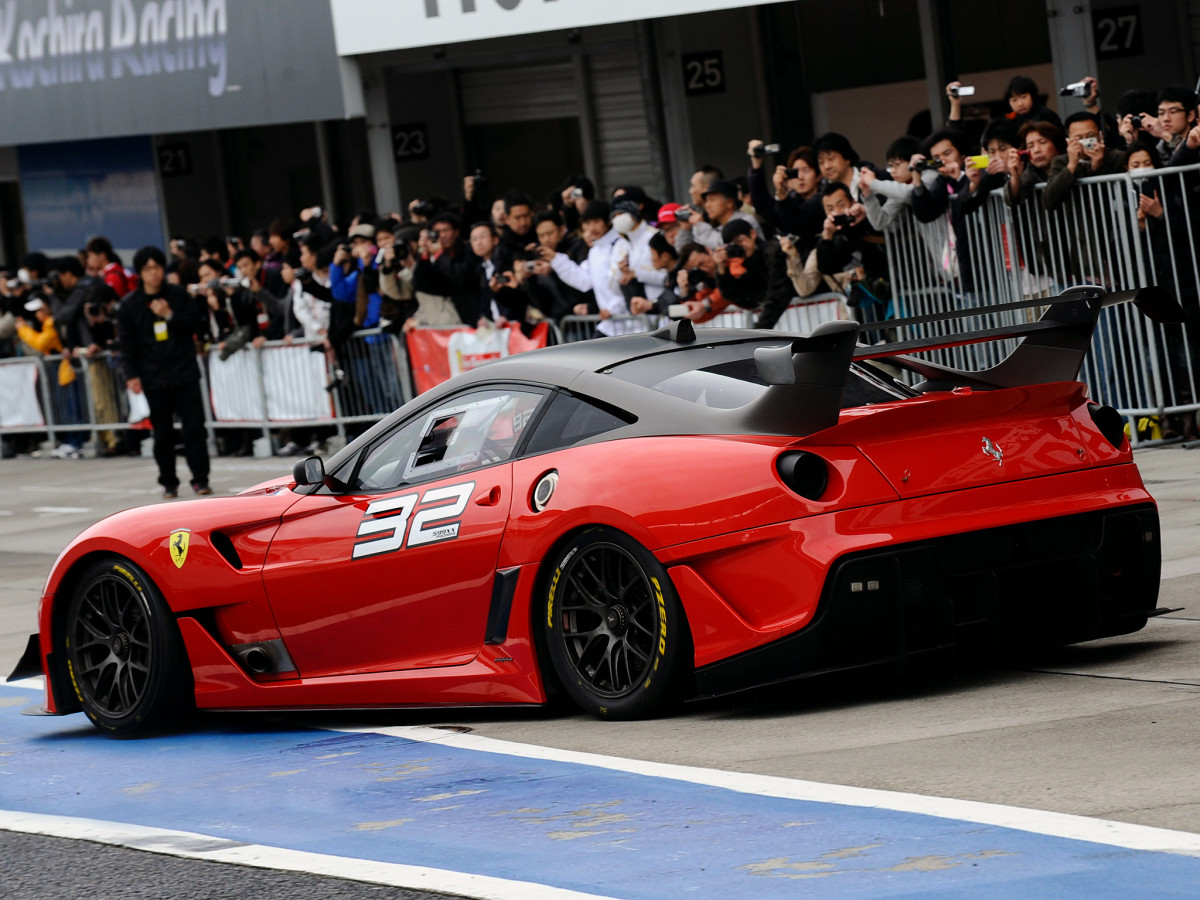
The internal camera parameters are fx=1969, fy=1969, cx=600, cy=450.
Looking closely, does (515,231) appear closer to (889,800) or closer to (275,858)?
(275,858)

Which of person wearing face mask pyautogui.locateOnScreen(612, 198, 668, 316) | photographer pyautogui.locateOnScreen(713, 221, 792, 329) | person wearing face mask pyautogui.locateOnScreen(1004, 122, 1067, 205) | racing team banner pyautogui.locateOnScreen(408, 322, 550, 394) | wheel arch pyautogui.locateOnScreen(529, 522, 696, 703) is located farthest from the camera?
racing team banner pyautogui.locateOnScreen(408, 322, 550, 394)

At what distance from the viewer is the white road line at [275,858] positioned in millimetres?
4840

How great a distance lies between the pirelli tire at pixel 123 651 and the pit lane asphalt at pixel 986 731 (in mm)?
556

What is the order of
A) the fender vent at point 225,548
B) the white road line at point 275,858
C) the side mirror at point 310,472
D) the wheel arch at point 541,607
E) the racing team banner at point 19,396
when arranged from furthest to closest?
the racing team banner at point 19,396 → the fender vent at point 225,548 → the side mirror at point 310,472 → the wheel arch at point 541,607 → the white road line at point 275,858

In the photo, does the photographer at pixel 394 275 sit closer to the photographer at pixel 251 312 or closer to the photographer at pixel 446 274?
the photographer at pixel 446 274

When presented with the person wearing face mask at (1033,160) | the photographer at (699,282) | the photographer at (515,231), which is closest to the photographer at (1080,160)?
the person wearing face mask at (1033,160)

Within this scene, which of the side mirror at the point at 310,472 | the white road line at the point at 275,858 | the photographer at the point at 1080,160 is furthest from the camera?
the photographer at the point at 1080,160

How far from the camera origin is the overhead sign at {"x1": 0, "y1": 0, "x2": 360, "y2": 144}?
2141cm

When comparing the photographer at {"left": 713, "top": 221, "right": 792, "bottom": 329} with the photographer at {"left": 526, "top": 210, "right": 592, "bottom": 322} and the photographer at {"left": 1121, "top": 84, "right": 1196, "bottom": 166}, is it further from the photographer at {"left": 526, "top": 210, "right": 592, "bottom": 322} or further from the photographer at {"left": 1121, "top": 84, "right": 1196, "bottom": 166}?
the photographer at {"left": 1121, "top": 84, "right": 1196, "bottom": 166}

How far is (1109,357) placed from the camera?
12.2 meters

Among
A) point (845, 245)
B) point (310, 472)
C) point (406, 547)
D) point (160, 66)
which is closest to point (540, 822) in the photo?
point (406, 547)

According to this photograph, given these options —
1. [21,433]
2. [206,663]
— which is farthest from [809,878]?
[21,433]

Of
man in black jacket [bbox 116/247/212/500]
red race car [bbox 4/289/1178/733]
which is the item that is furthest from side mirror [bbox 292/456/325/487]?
man in black jacket [bbox 116/247/212/500]

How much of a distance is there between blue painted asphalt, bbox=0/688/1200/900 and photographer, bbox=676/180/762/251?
7095 millimetres
